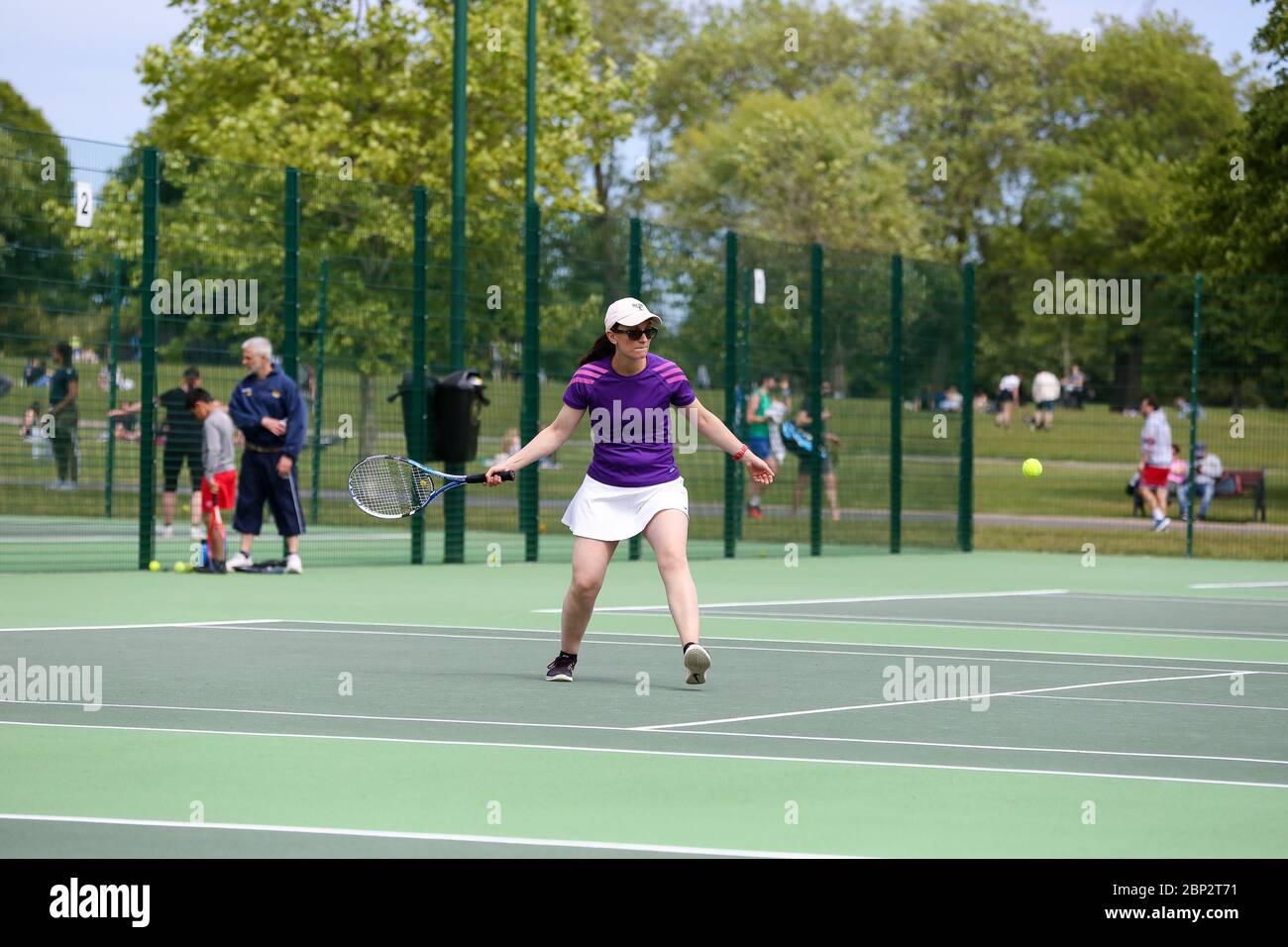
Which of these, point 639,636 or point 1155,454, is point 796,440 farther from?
point 639,636

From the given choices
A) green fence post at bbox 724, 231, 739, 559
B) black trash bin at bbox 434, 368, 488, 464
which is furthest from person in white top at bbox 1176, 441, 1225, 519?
black trash bin at bbox 434, 368, 488, 464

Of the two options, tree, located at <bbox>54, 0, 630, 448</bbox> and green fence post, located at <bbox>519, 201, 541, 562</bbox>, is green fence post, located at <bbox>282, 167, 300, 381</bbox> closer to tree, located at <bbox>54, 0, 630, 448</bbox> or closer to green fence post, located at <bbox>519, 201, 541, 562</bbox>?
green fence post, located at <bbox>519, 201, 541, 562</bbox>

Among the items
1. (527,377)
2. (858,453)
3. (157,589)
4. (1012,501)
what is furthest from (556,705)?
(1012,501)

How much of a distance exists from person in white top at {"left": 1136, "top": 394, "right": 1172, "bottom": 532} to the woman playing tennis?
16.4 meters

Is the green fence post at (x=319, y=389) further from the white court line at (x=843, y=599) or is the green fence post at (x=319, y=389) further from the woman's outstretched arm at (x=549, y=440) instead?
the woman's outstretched arm at (x=549, y=440)

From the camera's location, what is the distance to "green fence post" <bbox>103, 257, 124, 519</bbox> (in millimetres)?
18531

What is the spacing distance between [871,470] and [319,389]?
669 cm

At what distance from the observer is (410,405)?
1973cm

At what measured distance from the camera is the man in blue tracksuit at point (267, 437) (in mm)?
17438

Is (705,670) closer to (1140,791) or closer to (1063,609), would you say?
(1140,791)

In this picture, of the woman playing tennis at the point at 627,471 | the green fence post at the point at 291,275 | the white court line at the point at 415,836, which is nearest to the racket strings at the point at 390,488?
the woman playing tennis at the point at 627,471

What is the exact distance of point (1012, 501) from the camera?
29.5 m

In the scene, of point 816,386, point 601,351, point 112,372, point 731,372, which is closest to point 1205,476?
point 816,386

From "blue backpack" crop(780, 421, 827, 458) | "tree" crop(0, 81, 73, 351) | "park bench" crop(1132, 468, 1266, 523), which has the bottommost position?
"park bench" crop(1132, 468, 1266, 523)
